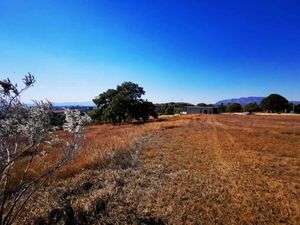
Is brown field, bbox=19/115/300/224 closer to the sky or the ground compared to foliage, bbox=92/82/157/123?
closer to the ground

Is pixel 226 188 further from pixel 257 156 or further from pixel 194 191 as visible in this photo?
pixel 257 156

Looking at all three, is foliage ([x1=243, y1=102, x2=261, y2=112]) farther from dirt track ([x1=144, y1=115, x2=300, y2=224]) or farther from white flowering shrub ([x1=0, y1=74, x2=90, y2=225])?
white flowering shrub ([x1=0, y1=74, x2=90, y2=225])

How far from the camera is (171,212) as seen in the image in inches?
201

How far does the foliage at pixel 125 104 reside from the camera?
3834 centimetres

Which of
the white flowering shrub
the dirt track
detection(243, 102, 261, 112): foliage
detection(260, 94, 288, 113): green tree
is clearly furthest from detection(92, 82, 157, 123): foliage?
detection(243, 102, 261, 112): foliage

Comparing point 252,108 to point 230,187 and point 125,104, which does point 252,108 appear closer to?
point 125,104

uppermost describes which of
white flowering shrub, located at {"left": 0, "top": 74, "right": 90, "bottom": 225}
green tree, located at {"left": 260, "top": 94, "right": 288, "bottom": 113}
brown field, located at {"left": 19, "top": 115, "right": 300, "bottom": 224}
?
green tree, located at {"left": 260, "top": 94, "right": 288, "bottom": 113}

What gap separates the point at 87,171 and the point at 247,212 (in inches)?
200

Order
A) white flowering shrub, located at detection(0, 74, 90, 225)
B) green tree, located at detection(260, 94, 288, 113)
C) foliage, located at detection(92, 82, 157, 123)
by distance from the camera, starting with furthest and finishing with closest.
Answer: green tree, located at detection(260, 94, 288, 113)
foliage, located at detection(92, 82, 157, 123)
white flowering shrub, located at detection(0, 74, 90, 225)

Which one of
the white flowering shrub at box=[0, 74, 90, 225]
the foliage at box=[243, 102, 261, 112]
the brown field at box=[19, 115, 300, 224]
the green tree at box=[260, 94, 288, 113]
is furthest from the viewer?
the foliage at box=[243, 102, 261, 112]

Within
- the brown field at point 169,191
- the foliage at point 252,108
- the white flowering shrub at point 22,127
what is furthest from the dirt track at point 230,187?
the foliage at point 252,108

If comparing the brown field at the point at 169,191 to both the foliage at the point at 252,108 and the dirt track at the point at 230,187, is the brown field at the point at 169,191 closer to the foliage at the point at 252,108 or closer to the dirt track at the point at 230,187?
the dirt track at the point at 230,187

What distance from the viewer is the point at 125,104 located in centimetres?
3828

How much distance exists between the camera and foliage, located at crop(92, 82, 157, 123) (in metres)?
38.3
